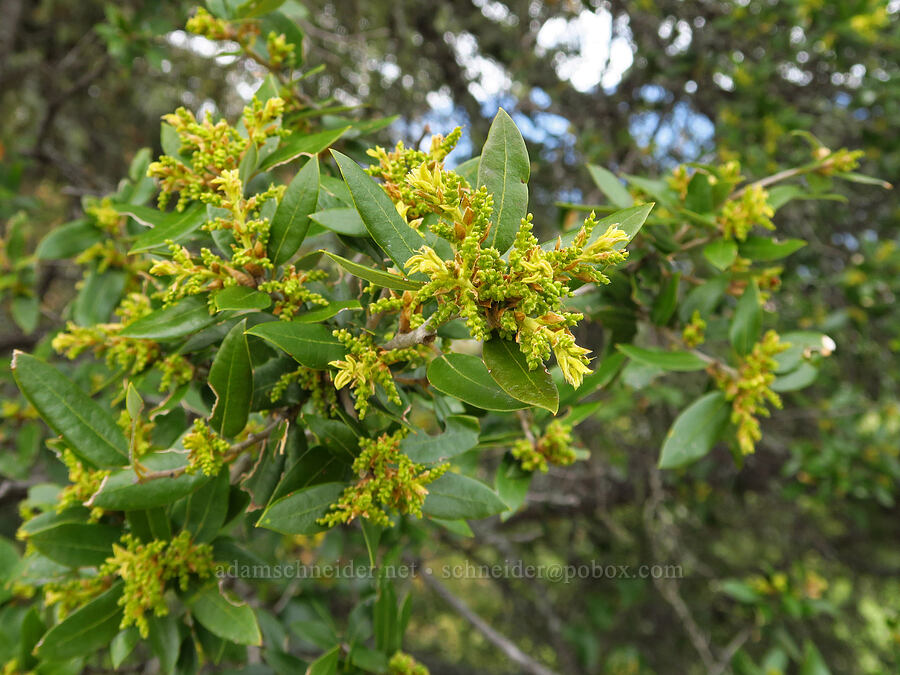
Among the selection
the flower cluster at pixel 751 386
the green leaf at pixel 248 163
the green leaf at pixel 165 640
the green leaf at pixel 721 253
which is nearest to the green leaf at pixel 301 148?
the green leaf at pixel 248 163

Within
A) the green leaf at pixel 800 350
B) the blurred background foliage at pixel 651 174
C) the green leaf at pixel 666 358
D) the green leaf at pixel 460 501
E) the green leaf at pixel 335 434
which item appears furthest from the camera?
the blurred background foliage at pixel 651 174

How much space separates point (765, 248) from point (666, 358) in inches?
17.3

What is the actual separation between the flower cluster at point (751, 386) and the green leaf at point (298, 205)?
4.20 ft

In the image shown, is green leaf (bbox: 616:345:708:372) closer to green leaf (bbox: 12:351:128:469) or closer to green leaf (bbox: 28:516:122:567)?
green leaf (bbox: 12:351:128:469)

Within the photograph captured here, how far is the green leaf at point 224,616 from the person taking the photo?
4.62 feet

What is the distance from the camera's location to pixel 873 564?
5621 mm

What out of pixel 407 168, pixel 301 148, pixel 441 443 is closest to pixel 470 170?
pixel 407 168

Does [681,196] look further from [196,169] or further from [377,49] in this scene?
[377,49]

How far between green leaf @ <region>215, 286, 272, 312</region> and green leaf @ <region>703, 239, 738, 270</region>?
117cm

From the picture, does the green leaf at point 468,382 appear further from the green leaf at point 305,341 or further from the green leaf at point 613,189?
the green leaf at point 613,189

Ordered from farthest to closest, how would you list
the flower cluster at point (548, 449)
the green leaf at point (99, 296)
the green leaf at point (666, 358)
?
the green leaf at point (99, 296)
the green leaf at point (666, 358)
the flower cluster at point (548, 449)

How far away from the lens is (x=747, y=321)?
69.3 inches

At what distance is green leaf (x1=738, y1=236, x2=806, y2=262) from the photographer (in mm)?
1705

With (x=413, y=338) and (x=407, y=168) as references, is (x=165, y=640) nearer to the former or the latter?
(x=413, y=338)
